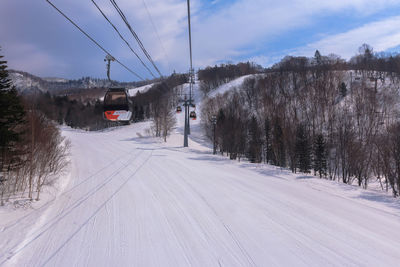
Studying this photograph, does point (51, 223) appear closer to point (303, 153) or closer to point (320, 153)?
point (320, 153)

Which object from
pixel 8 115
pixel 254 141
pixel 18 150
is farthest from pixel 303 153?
pixel 8 115

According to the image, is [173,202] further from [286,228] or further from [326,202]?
[326,202]

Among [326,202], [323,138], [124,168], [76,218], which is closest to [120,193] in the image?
[76,218]

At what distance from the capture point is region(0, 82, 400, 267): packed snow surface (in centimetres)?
419

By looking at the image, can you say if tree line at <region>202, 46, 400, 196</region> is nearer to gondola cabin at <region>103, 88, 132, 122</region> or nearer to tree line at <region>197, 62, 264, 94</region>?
gondola cabin at <region>103, 88, 132, 122</region>

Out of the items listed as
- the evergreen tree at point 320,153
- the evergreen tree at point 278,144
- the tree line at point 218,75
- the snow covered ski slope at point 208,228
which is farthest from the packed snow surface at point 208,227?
the tree line at point 218,75

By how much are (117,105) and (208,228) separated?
723cm

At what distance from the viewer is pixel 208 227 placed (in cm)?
536

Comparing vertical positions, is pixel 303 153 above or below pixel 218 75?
below

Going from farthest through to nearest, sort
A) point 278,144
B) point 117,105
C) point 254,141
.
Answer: point 254,141 → point 278,144 → point 117,105

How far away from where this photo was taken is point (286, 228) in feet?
17.2

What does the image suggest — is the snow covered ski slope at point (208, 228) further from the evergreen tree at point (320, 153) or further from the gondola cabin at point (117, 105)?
the evergreen tree at point (320, 153)

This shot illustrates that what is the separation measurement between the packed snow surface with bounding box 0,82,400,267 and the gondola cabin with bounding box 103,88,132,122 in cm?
346

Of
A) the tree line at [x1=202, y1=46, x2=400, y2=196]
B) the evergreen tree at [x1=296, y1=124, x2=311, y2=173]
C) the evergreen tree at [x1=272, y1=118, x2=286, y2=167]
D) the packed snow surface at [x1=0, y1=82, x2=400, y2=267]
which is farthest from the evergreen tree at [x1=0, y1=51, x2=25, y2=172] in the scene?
the evergreen tree at [x1=296, y1=124, x2=311, y2=173]
